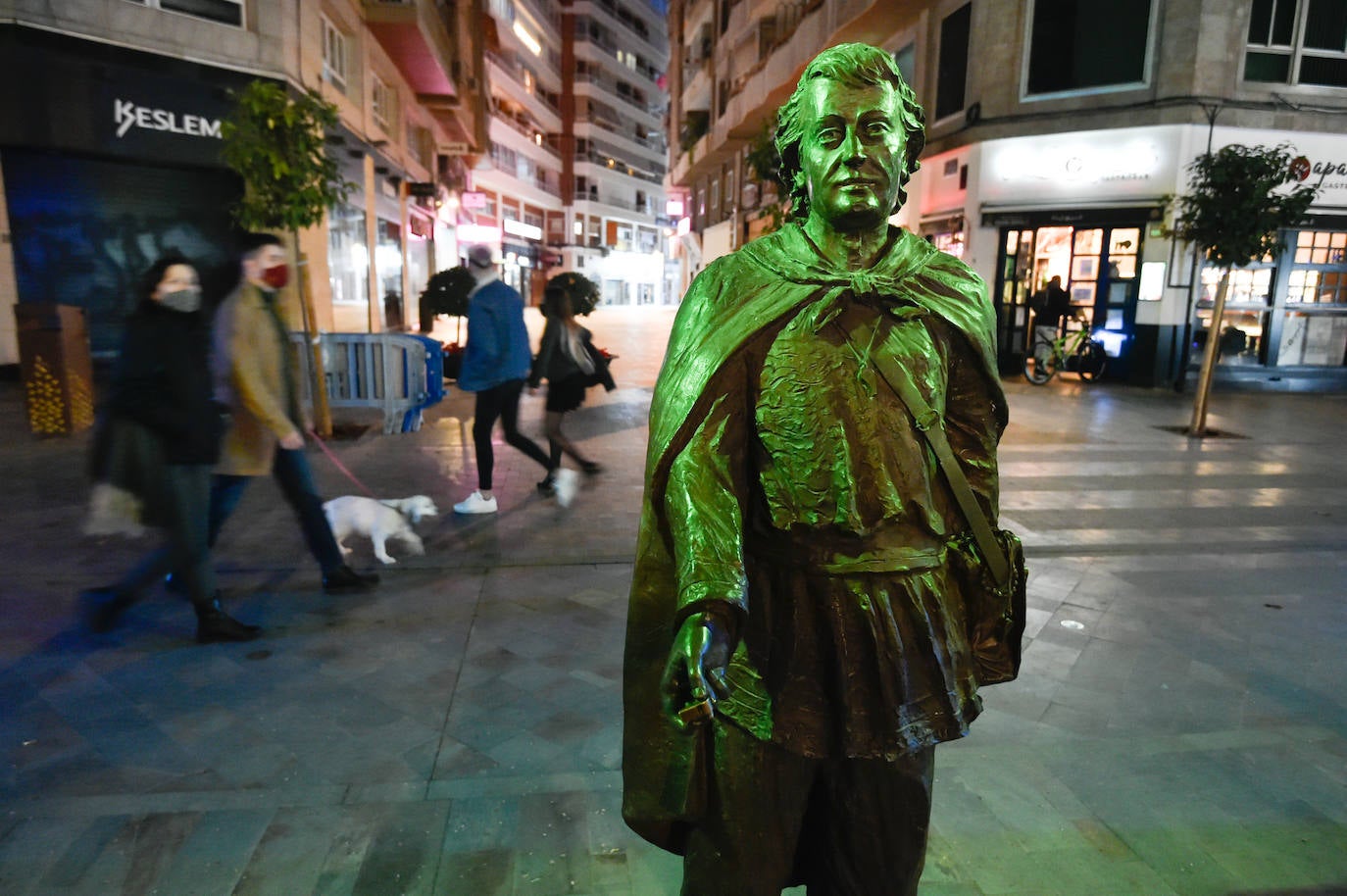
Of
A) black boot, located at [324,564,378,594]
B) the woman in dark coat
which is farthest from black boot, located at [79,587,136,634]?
black boot, located at [324,564,378,594]

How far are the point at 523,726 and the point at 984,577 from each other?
2.28m

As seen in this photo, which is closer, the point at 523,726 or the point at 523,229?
the point at 523,726

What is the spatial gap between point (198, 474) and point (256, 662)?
96 cm

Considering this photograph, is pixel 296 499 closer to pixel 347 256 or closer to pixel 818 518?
pixel 818 518

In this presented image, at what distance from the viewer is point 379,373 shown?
10445 millimetres

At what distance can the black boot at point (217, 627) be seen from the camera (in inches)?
167

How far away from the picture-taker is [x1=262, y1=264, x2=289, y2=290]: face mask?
4.74 metres

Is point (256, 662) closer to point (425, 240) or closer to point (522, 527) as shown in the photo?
point (522, 527)

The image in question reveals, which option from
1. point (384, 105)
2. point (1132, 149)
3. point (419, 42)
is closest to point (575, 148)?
point (384, 105)

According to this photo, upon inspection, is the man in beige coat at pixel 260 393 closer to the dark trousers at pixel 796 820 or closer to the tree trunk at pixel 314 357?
the dark trousers at pixel 796 820

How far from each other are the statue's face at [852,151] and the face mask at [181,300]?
3465mm

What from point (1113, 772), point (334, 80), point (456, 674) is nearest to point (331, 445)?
point (456, 674)

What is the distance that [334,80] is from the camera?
17312mm

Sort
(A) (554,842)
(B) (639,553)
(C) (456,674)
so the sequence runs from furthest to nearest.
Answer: (C) (456,674)
(A) (554,842)
(B) (639,553)
